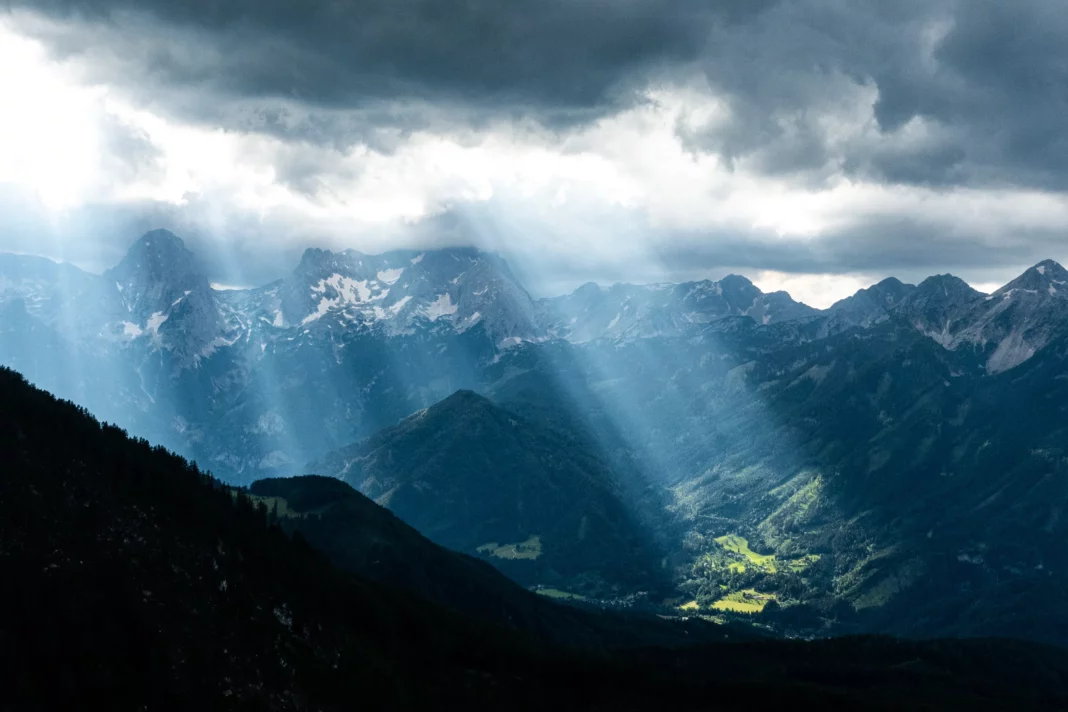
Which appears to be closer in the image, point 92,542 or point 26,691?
point 26,691

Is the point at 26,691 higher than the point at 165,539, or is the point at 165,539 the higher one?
the point at 165,539

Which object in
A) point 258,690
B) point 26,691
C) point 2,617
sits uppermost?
point 2,617

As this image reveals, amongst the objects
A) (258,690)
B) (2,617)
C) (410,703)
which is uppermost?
(2,617)

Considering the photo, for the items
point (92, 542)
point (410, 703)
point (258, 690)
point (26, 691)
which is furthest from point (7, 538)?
point (410, 703)

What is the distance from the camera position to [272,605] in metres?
196

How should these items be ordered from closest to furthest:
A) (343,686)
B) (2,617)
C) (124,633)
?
1. (2,617)
2. (124,633)
3. (343,686)

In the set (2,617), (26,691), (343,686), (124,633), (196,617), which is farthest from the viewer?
(343,686)

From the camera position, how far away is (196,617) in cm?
17225

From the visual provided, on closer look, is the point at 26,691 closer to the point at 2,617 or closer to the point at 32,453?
the point at 2,617

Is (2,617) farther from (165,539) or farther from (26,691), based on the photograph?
(165,539)

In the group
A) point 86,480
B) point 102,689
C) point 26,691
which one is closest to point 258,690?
point 102,689

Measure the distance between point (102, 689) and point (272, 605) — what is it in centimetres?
5193

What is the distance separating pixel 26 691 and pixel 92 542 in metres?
38.0

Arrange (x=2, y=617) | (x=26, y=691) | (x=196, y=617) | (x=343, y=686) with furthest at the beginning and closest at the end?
1. (x=343, y=686)
2. (x=196, y=617)
3. (x=2, y=617)
4. (x=26, y=691)
